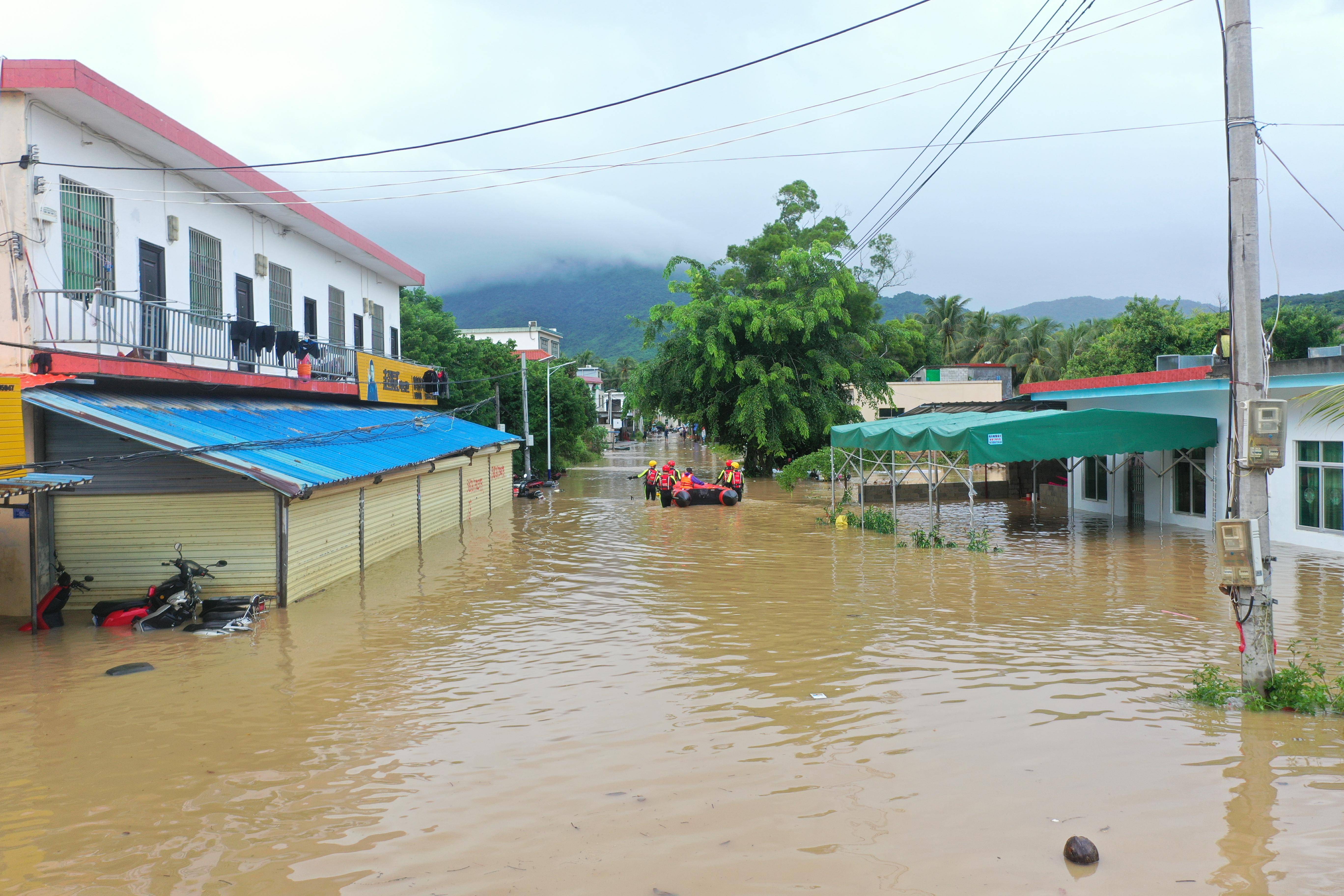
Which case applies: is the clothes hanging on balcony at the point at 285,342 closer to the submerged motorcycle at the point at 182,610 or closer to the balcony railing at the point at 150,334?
the balcony railing at the point at 150,334

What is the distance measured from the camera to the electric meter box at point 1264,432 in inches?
273

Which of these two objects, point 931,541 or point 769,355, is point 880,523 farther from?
point 769,355

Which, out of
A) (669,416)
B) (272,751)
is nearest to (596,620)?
(272,751)

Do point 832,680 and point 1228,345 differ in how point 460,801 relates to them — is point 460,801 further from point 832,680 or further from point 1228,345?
point 1228,345

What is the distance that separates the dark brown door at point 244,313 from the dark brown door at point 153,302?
5.16ft

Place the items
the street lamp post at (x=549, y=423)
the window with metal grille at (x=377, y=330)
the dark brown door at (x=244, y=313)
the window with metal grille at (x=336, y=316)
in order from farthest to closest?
the street lamp post at (x=549, y=423) < the window with metal grille at (x=377, y=330) < the window with metal grille at (x=336, y=316) < the dark brown door at (x=244, y=313)

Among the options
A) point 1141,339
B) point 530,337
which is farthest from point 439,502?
point 530,337

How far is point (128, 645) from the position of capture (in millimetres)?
10328

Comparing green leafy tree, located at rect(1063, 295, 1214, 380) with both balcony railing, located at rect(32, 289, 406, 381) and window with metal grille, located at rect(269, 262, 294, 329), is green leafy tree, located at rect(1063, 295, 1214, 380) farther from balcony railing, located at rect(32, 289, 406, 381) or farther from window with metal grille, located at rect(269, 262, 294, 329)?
balcony railing, located at rect(32, 289, 406, 381)

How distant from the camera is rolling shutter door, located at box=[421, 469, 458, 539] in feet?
68.0

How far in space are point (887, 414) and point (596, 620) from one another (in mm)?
33769

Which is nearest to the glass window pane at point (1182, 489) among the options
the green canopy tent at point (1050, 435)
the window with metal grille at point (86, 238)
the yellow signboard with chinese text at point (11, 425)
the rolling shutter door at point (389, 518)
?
the green canopy tent at point (1050, 435)

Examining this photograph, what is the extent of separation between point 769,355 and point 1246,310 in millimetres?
27448

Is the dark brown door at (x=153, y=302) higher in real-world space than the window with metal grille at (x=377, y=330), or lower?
lower
